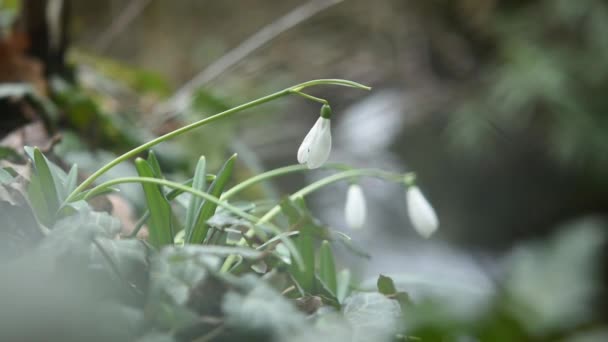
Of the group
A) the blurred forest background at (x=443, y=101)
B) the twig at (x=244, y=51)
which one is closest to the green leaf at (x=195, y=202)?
the twig at (x=244, y=51)

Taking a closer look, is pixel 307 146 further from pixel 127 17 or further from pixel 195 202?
pixel 127 17

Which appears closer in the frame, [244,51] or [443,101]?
[244,51]

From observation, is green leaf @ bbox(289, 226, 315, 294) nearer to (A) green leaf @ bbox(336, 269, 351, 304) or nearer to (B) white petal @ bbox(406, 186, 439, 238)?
(A) green leaf @ bbox(336, 269, 351, 304)

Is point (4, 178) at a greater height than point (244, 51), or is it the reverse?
point (244, 51)

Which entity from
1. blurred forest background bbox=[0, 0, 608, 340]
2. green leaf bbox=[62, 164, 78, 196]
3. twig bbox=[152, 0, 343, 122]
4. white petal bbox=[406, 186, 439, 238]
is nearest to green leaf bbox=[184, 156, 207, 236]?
green leaf bbox=[62, 164, 78, 196]

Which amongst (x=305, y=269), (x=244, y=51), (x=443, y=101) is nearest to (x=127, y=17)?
(x=244, y=51)

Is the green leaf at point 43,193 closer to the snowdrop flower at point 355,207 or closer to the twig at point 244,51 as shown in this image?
the snowdrop flower at point 355,207

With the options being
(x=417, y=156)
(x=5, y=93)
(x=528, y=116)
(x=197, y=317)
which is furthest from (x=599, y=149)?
(x=197, y=317)
